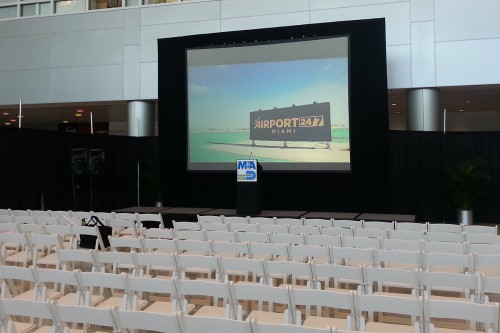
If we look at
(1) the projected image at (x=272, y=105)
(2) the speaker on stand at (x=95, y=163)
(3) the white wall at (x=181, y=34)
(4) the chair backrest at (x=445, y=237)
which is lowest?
(4) the chair backrest at (x=445, y=237)

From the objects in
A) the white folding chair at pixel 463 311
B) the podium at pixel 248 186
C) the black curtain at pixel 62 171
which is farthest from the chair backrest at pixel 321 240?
the black curtain at pixel 62 171

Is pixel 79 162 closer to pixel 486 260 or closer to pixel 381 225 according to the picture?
pixel 381 225

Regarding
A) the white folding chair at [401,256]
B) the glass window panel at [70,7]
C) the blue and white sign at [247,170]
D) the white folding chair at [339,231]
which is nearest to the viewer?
the white folding chair at [401,256]

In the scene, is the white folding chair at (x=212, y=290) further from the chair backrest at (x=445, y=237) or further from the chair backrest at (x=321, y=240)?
the chair backrest at (x=445, y=237)

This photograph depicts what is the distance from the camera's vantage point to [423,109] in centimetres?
1181

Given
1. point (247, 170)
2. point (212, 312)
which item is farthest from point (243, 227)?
point (247, 170)

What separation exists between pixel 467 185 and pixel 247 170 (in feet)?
18.5

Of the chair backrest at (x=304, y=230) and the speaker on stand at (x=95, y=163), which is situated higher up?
the speaker on stand at (x=95, y=163)

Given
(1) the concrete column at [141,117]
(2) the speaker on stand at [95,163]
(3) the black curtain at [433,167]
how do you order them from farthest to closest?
(1) the concrete column at [141,117] → (3) the black curtain at [433,167] → (2) the speaker on stand at [95,163]

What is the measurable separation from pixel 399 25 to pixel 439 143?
3.20 m

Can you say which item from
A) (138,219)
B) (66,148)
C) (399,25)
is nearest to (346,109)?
(399,25)

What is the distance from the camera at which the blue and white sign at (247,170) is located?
955cm

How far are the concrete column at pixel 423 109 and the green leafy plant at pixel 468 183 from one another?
126cm

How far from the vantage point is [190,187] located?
460 inches
